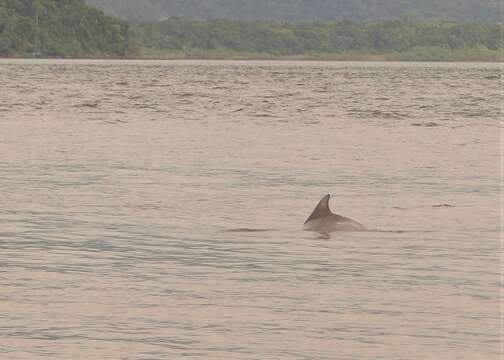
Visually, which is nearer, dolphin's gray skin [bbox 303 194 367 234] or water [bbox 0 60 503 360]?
water [bbox 0 60 503 360]

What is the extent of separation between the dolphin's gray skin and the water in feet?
1.31

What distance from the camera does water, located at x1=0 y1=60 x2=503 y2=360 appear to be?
15086 mm

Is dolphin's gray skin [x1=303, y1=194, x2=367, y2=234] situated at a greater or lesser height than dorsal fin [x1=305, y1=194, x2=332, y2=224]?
lesser

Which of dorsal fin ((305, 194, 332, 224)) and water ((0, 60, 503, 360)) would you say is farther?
dorsal fin ((305, 194, 332, 224))

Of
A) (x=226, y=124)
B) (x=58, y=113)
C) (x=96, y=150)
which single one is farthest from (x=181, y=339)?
(x=58, y=113)

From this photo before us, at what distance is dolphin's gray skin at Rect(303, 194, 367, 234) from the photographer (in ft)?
79.0

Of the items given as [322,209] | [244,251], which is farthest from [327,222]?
[244,251]

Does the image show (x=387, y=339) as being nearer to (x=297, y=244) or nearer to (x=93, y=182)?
(x=297, y=244)

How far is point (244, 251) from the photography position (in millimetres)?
21531

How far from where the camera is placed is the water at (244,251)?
15.1 meters

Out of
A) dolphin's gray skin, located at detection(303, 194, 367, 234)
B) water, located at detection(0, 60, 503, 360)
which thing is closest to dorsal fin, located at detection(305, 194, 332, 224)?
dolphin's gray skin, located at detection(303, 194, 367, 234)

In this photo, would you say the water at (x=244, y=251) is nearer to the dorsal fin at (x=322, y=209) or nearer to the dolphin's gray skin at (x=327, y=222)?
the dolphin's gray skin at (x=327, y=222)

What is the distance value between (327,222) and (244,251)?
290 cm

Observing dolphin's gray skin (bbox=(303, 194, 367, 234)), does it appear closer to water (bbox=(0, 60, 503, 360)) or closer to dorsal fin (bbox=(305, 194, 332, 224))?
dorsal fin (bbox=(305, 194, 332, 224))
